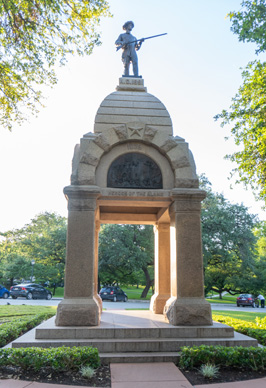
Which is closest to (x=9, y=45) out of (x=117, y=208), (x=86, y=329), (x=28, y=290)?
(x=117, y=208)

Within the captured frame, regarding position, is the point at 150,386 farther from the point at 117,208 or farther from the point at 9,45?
the point at 9,45

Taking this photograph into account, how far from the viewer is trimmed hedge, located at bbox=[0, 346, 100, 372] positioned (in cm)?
556

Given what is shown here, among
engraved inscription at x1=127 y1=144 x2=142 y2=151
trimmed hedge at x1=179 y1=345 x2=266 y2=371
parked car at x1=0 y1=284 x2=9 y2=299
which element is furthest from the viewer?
parked car at x1=0 y1=284 x2=9 y2=299

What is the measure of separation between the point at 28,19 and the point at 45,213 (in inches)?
2153

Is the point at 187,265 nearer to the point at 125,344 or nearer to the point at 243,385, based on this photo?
the point at 125,344

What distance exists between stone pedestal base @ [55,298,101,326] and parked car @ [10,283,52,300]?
2468cm

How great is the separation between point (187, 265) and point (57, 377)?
422 cm

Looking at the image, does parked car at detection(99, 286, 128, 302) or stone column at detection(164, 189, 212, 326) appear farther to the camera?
parked car at detection(99, 286, 128, 302)

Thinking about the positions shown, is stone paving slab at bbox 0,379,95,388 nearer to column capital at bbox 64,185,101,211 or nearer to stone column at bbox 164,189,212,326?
stone column at bbox 164,189,212,326

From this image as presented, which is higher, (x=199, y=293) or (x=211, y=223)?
(x=211, y=223)

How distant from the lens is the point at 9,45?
477 inches

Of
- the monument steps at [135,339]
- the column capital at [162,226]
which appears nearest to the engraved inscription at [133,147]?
the column capital at [162,226]

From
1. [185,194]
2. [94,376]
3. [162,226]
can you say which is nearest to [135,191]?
[185,194]

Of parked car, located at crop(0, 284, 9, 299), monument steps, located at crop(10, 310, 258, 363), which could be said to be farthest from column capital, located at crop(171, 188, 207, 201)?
parked car, located at crop(0, 284, 9, 299)
